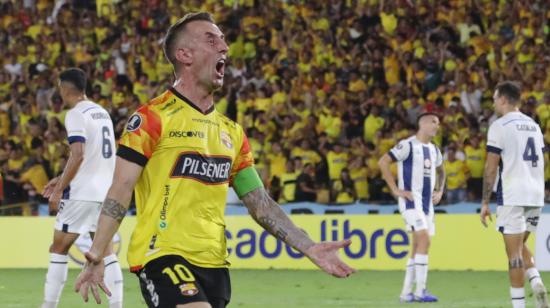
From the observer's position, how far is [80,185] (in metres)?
10.9

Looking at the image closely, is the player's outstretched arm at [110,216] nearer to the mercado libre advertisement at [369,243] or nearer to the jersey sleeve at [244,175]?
the jersey sleeve at [244,175]

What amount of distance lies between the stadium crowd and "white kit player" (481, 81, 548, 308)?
29.8ft

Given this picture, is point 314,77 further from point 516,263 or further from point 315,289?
point 516,263

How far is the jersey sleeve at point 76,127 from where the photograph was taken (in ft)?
34.8

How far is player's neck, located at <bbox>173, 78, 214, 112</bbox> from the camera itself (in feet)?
19.5

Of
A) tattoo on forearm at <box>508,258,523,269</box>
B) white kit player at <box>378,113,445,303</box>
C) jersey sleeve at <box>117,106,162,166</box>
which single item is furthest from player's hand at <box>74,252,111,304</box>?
white kit player at <box>378,113,445,303</box>

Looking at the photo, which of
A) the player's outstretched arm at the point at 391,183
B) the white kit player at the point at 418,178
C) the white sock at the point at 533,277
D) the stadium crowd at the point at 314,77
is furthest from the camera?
the stadium crowd at the point at 314,77

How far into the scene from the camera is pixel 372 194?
21562mm

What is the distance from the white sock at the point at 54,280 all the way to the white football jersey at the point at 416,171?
5.65m

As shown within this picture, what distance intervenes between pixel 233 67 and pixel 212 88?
20.0m

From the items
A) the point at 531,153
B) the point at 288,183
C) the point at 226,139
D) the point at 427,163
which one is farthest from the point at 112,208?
the point at 288,183

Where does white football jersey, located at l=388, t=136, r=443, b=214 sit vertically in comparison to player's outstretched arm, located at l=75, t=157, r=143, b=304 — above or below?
above

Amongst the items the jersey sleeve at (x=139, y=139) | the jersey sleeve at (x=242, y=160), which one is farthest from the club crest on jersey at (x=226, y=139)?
the jersey sleeve at (x=139, y=139)

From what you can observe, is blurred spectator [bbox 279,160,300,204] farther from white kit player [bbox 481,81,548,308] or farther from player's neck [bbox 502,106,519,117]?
player's neck [bbox 502,106,519,117]
